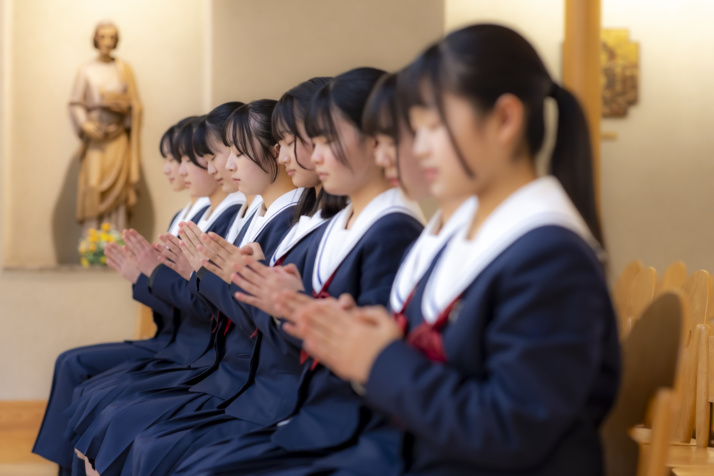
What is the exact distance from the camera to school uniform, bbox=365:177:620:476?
1.31 meters

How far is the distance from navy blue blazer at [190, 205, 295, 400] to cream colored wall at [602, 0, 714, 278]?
16.7 feet

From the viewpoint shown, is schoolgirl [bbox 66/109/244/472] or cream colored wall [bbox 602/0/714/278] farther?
cream colored wall [bbox 602/0/714/278]

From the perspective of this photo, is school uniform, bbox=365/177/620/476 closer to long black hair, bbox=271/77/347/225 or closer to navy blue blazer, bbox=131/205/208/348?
long black hair, bbox=271/77/347/225

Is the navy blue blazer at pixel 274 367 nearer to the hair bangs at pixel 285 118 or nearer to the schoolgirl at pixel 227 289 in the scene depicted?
the schoolgirl at pixel 227 289

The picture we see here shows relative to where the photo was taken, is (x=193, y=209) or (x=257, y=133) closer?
(x=257, y=133)

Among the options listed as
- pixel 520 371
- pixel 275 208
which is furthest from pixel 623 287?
pixel 520 371

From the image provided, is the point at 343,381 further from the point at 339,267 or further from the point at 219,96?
Answer: the point at 219,96

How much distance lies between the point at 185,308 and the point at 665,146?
17.8 feet

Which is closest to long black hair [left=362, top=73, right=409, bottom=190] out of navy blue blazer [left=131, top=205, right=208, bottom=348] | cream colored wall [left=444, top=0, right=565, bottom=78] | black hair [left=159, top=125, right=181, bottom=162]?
navy blue blazer [left=131, top=205, right=208, bottom=348]

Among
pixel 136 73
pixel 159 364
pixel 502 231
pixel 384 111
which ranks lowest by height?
pixel 159 364

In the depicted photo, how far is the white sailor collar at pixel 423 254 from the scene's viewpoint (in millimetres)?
1714

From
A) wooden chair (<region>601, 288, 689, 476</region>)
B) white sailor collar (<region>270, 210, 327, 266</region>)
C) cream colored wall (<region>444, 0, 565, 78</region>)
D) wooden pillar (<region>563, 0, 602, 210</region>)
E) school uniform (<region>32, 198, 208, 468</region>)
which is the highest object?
cream colored wall (<region>444, 0, 565, 78</region>)

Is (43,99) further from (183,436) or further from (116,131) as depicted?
(183,436)

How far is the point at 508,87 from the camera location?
4.82ft
